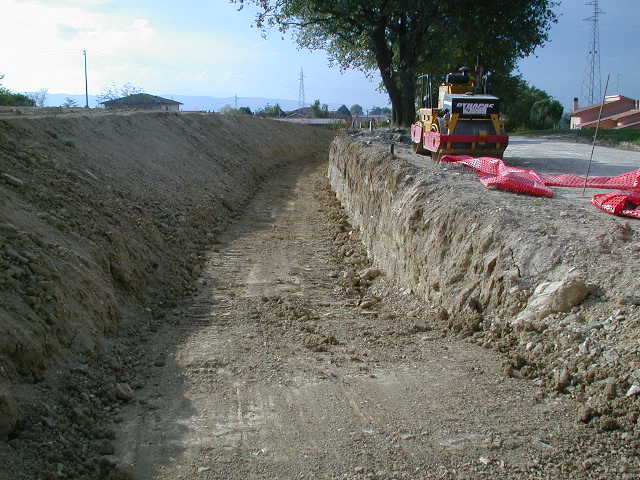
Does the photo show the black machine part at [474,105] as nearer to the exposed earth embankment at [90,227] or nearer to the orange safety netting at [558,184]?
the orange safety netting at [558,184]

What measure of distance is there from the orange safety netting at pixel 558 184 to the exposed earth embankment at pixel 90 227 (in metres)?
5.35

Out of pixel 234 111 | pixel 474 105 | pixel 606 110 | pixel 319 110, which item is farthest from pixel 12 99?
pixel 606 110

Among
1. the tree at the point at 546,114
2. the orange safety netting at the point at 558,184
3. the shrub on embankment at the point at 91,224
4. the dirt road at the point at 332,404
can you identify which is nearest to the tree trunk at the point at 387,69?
the shrub on embankment at the point at 91,224

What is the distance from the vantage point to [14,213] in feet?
23.2

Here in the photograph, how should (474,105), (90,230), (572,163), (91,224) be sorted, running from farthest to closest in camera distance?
(572,163) < (474,105) < (91,224) < (90,230)

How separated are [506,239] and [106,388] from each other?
4.41 meters

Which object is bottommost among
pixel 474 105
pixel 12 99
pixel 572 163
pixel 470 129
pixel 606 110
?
pixel 572 163

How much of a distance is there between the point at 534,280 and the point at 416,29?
24680mm

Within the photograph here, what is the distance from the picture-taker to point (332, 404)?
516 cm

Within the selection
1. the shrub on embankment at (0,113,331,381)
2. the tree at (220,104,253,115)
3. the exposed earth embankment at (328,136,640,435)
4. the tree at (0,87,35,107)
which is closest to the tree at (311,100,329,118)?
the tree at (220,104,253,115)

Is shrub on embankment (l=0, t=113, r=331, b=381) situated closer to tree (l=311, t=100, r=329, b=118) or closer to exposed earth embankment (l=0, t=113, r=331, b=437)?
exposed earth embankment (l=0, t=113, r=331, b=437)

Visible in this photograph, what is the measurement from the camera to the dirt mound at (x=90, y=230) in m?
5.45

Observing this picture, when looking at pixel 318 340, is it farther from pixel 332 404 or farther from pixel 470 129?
pixel 470 129

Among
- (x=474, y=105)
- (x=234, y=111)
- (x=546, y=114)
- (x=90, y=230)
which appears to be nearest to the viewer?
(x=90, y=230)
